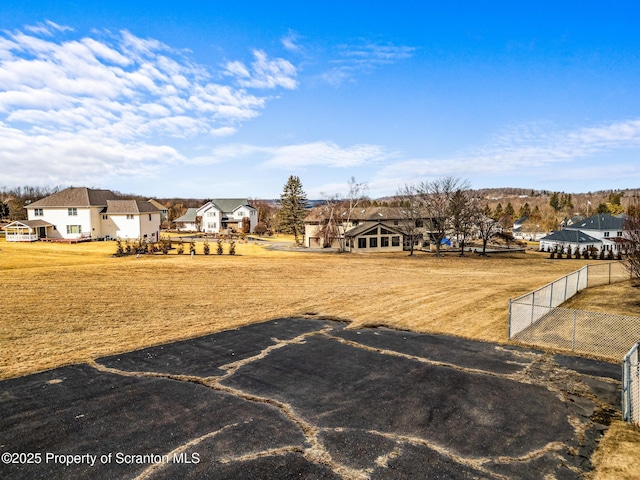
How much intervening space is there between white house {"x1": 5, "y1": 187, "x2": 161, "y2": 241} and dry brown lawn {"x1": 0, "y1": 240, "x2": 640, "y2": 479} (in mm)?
18252

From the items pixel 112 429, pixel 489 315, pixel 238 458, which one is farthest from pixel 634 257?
pixel 112 429

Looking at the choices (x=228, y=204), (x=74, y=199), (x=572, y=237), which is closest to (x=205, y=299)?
(x=74, y=199)

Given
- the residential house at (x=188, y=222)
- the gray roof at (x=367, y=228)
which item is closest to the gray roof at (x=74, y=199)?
the residential house at (x=188, y=222)

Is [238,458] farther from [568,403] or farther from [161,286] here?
[161,286]

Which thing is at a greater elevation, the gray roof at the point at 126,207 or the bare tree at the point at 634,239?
the gray roof at the point at 126,207

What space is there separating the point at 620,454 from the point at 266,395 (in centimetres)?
802

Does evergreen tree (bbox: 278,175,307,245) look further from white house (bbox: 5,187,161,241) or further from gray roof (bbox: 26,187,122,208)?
gray roof (bbox: 26,187,122,208)

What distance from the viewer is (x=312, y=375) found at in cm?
1160

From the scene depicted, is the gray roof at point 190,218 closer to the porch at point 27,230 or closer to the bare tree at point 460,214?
the porch at point 27,230

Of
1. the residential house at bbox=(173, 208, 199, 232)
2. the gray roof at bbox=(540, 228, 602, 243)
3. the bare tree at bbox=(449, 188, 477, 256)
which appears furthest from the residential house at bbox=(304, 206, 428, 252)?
the residential house at bbox=(173, 208, 199, 232)

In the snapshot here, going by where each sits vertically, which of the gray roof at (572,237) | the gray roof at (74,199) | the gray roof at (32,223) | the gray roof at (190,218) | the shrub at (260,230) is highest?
the gray roof at (74,199)

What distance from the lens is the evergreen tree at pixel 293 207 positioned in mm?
79188

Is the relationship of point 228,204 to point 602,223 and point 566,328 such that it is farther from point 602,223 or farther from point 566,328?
point 566,328

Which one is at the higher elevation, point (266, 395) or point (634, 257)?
point (634, 257)
